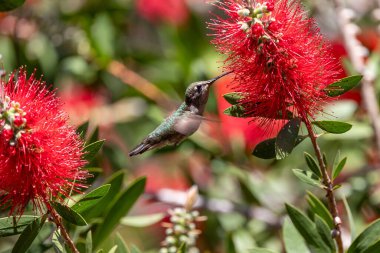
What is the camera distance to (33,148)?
1598 mm

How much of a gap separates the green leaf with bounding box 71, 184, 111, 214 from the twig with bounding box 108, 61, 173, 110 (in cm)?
162

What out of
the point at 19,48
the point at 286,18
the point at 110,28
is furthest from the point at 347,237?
the point at 19,48

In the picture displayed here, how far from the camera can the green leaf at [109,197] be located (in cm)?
204

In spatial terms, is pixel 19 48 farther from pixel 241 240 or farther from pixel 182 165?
pixel 241 240

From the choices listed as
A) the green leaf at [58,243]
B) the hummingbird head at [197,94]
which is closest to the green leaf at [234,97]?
the hummingbird head at [197,94]

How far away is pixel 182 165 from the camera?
10.7 feet

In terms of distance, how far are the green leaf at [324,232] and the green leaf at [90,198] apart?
1.76 ft

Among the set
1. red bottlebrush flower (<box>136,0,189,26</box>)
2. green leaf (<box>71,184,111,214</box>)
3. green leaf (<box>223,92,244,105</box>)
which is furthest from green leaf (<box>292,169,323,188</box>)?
red bottlebrush flower (<box>136,0,189,26</box>)

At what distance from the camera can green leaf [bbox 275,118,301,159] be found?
5.33 feet

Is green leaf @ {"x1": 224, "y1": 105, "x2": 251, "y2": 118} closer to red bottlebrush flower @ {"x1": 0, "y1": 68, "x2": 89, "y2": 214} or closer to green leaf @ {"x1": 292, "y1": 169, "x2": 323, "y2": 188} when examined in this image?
green leaf @ {"x1": 292, "y1": 169, "x2": 323, "y2": 188}

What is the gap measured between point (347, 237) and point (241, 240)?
1.34 feet

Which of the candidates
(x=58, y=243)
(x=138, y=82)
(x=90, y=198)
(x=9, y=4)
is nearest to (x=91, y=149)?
(x=90, y=198)

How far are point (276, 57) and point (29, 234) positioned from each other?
2.35 feet

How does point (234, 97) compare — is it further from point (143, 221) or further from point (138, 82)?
point (138, 82)
